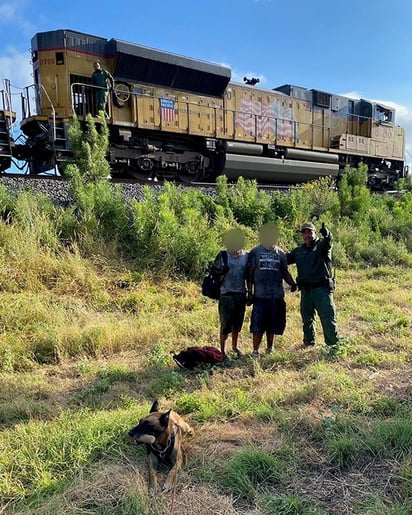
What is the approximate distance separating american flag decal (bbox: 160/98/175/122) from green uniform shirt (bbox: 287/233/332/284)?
7.72m

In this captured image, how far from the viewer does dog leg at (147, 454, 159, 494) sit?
2.67 m

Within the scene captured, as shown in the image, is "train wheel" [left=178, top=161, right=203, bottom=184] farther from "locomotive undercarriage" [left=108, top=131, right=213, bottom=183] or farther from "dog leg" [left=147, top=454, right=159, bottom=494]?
"dog leg" [left=147, top=454, right=159, bottom=494]

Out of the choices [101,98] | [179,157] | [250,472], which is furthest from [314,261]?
[101,98]

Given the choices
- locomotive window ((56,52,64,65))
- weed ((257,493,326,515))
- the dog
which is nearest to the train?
locomotive window ((56,52,64,65))

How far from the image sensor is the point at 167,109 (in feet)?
38.5

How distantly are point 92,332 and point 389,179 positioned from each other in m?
18.4

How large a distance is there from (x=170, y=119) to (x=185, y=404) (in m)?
9.59

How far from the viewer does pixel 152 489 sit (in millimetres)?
2652

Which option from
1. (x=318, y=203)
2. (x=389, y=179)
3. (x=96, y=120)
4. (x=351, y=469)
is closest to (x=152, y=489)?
(x=351, y=469)

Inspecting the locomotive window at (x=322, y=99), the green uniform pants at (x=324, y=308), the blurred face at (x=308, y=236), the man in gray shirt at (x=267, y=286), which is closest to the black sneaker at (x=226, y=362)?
the man in gray shirt at (x=267, y=286)

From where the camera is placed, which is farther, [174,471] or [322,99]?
[322,99]

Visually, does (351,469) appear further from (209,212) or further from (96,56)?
(96,56)

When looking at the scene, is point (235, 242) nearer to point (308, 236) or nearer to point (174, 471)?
point (308, 236)

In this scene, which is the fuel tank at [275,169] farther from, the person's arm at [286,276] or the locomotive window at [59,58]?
the person's arm at [286,276]
